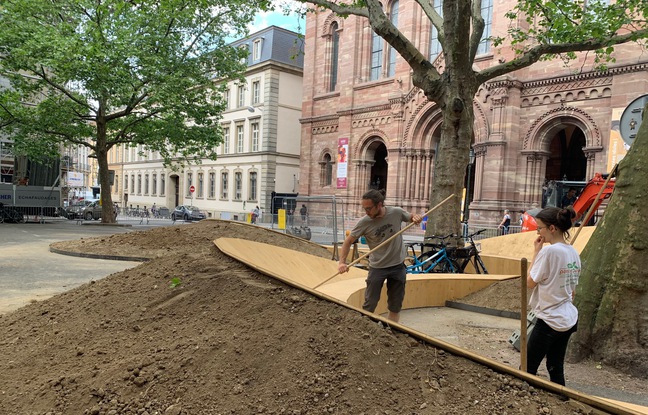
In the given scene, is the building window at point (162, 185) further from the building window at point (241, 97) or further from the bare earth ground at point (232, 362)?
the bare earth ground at point (232, 362)

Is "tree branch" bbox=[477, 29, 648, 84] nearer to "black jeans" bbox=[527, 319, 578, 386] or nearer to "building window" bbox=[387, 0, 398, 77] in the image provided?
"black jeans" bbox=[527, 319, 578, 386]

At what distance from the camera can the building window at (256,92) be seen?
130 feet

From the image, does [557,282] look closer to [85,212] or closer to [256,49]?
[85,212]

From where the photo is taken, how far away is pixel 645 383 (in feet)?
13.2

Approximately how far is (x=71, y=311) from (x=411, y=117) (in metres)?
24.1

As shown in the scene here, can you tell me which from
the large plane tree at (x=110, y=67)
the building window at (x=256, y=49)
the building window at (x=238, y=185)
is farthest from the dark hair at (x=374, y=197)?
the building window at (x=256, y=49)

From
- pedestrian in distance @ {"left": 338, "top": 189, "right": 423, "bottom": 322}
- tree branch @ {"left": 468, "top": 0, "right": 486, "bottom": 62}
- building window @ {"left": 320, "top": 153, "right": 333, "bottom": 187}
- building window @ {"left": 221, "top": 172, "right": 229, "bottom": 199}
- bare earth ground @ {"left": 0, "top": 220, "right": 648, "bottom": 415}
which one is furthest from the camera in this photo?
building window @ {"left": 221, "top": 172, "right": 229, "bottom": 199}

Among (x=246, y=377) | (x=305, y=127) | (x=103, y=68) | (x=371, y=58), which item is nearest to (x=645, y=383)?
(x=246, y=377)

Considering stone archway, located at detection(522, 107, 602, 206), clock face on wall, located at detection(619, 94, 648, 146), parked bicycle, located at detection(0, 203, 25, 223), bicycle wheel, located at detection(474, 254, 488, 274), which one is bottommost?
parked bicycle, located at detection(0, 203, 25, 223)

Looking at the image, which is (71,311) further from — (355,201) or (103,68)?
(355,201)

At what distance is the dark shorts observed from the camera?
5066 mm

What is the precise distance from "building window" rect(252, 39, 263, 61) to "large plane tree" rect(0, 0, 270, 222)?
19.0m

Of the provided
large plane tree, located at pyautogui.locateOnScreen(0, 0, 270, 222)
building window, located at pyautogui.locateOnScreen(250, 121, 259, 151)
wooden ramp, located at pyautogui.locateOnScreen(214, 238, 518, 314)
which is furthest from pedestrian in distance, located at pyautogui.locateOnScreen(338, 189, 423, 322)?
building window, located at pyautogui.locateOnScreen(250, 121, 259, 151)

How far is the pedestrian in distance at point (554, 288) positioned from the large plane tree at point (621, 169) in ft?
4.41
